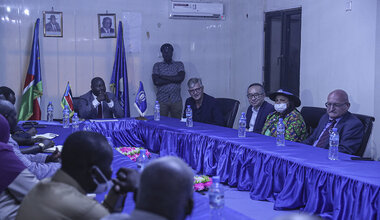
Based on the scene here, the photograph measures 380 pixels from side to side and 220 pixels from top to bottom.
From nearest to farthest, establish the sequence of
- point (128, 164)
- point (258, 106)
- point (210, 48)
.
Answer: point (128, 164) → point (258, 106) → point (210, 48)

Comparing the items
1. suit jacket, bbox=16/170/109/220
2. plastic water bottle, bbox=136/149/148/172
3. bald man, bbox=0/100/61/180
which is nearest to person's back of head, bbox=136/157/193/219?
suit jacket, bbox=16/170/109/220

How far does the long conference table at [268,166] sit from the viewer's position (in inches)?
106

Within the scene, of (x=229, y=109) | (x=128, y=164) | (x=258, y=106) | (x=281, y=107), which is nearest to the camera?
(x=128, y=164)

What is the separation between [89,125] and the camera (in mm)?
4863

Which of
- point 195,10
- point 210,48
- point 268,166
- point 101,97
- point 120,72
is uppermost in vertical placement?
point 195,10

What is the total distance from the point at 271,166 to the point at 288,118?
96 cm

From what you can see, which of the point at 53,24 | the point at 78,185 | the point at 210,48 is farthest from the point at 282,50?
the point at 78,185

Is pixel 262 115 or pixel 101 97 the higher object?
pixel 101 97

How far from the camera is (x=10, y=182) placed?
2043 mm

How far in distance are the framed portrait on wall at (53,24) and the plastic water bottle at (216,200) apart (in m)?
5.66

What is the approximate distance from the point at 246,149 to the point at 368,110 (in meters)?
1.81

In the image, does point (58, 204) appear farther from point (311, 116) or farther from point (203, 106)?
point (203, 106)

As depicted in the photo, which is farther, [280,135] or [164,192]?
[280,135]

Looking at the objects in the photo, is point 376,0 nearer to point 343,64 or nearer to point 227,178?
point 343,64
